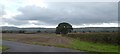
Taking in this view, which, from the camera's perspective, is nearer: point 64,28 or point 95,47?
point 95,47

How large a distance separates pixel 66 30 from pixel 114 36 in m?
53.3

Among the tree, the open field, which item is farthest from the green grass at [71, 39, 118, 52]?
the tree

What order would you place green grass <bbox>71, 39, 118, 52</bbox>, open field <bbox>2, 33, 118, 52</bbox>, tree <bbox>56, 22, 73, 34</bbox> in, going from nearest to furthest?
green grass <bbox>71, 39, 118, 52</bbox> → open field <bbox>2, 33, 118, 52</bbox> → tree <bbox>56, 22, 73, 34</bbox>

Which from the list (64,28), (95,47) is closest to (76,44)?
(95,47)

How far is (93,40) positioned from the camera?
4947 centimetres

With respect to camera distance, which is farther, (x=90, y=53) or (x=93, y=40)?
(x=93, y=40)

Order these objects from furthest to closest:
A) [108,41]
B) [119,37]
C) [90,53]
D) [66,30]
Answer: [66,30]
[108,41]
[119,37]
[90,53]

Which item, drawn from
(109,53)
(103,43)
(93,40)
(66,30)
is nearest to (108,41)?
(103,43)

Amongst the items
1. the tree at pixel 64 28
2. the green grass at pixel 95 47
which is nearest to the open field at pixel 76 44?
the green grass at pixel 95 47

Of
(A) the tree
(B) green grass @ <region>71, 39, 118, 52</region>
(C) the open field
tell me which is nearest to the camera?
(B) green grass @ <region>71, 39, 118, 52</region>

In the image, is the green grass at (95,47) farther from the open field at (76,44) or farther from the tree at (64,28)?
the tree at (64,28)

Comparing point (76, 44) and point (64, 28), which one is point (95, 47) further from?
point (64, 28)

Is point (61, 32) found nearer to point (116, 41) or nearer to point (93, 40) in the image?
point (93, 40)

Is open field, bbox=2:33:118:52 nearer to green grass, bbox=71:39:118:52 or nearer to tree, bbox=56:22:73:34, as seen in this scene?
green grass, bbox=71:39:118:52
